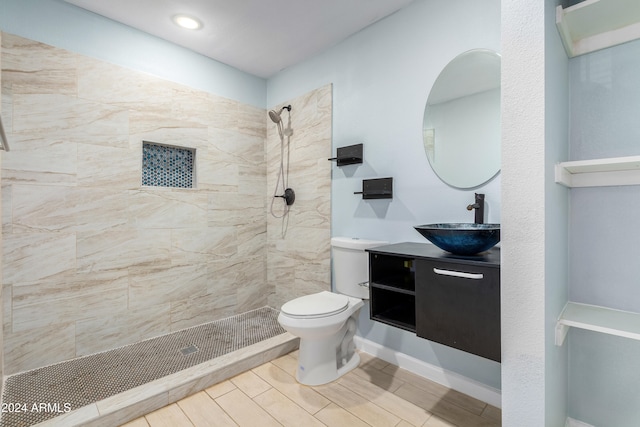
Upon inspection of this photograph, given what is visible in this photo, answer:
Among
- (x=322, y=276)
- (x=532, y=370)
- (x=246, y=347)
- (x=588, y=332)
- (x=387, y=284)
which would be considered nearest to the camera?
(x=532, y=370)

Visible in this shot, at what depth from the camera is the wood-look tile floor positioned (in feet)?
5.28

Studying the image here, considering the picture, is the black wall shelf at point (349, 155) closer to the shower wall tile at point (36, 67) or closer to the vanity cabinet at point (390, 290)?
the vanity cabinet at point (390, 290)

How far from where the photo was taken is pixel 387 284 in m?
1.73

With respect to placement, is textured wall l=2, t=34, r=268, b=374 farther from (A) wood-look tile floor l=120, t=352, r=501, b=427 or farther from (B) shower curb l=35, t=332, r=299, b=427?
(A) wood-look tile floor l=120, t=352, r=501, b=427

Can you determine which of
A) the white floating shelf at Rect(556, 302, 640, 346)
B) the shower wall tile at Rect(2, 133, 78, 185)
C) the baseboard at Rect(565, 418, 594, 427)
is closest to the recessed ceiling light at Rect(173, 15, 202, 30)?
the shower wall tile at Rect(2, 133, 78, 185)

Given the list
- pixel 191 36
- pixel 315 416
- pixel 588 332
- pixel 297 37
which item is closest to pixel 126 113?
pixel 191 36

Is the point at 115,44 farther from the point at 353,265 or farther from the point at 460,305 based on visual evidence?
the point at 460,305

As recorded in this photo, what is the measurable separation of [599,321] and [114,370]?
104 inches

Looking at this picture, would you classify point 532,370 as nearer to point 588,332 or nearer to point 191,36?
point 588,332

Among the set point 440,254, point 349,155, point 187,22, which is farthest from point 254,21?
point 440,254

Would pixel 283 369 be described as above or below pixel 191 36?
below

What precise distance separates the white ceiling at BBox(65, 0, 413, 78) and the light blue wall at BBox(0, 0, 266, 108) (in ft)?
0.24

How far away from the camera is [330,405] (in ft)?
5.71

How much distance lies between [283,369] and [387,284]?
3.36 ft
